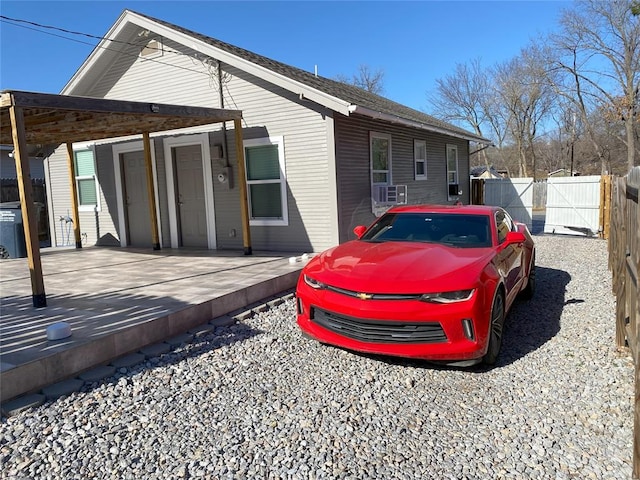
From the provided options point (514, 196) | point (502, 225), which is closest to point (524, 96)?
point (514, 196)

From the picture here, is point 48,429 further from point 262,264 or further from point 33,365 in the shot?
point 262,264

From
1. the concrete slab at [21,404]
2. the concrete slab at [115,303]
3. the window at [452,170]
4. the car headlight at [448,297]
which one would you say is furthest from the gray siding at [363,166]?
the concrete slab at [21,404]

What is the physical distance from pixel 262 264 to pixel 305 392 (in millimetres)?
4148

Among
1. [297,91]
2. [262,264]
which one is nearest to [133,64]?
[297,91]

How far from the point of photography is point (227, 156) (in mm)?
9234

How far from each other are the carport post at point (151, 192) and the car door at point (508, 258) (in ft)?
22.4

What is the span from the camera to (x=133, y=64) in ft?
33.6

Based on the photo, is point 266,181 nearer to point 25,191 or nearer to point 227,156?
point 227,156

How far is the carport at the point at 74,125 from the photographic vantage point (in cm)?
487

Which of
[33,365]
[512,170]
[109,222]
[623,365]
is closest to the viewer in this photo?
[33,365]

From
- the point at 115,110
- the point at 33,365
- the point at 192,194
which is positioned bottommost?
the point at 33,365

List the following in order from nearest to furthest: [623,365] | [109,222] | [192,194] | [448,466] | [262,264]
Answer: [448,466] → [623,365] → [262,264] → [192,194] → [109,222]

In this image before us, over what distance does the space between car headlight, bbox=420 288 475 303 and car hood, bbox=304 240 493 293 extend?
1.6 inches

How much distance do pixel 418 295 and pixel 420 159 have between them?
943 centimetres
